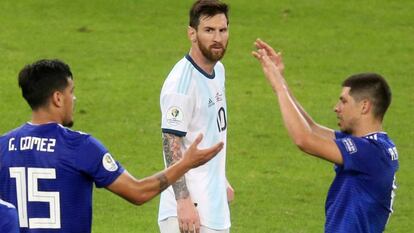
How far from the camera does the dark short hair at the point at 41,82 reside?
8062 mm

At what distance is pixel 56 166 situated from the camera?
7.91 meters

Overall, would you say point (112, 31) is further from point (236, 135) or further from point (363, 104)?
point (363, 104)

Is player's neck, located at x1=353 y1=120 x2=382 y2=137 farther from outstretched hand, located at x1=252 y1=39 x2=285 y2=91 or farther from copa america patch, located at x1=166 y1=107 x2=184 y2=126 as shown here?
copa america patch, located at x1=166 y1=107 x2=184 y2=126

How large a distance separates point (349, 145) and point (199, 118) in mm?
1598

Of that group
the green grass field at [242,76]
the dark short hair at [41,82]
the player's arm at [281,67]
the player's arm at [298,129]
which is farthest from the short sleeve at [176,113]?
the green grass field at [242,76]

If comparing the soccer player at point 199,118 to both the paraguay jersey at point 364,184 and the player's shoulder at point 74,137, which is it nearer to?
the paraguay jersey at point 364,184

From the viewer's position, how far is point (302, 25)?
2288 cm

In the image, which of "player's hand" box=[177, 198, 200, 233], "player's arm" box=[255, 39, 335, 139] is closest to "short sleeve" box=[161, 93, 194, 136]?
"player's hand" box=[177, 198, 200, 233]

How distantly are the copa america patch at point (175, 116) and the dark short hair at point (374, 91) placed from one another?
1.47 m

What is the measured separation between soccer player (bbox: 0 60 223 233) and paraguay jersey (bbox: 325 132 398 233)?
3.65 feet

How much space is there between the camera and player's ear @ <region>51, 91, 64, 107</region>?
8070mm

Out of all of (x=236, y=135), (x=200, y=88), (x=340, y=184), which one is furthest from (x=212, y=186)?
(x=236, y=135)

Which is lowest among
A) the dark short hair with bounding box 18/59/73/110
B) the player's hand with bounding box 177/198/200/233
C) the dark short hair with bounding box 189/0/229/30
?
the player's hand with bounding box 177/198/200/233

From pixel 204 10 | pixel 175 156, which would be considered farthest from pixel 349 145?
pixel 204 10
